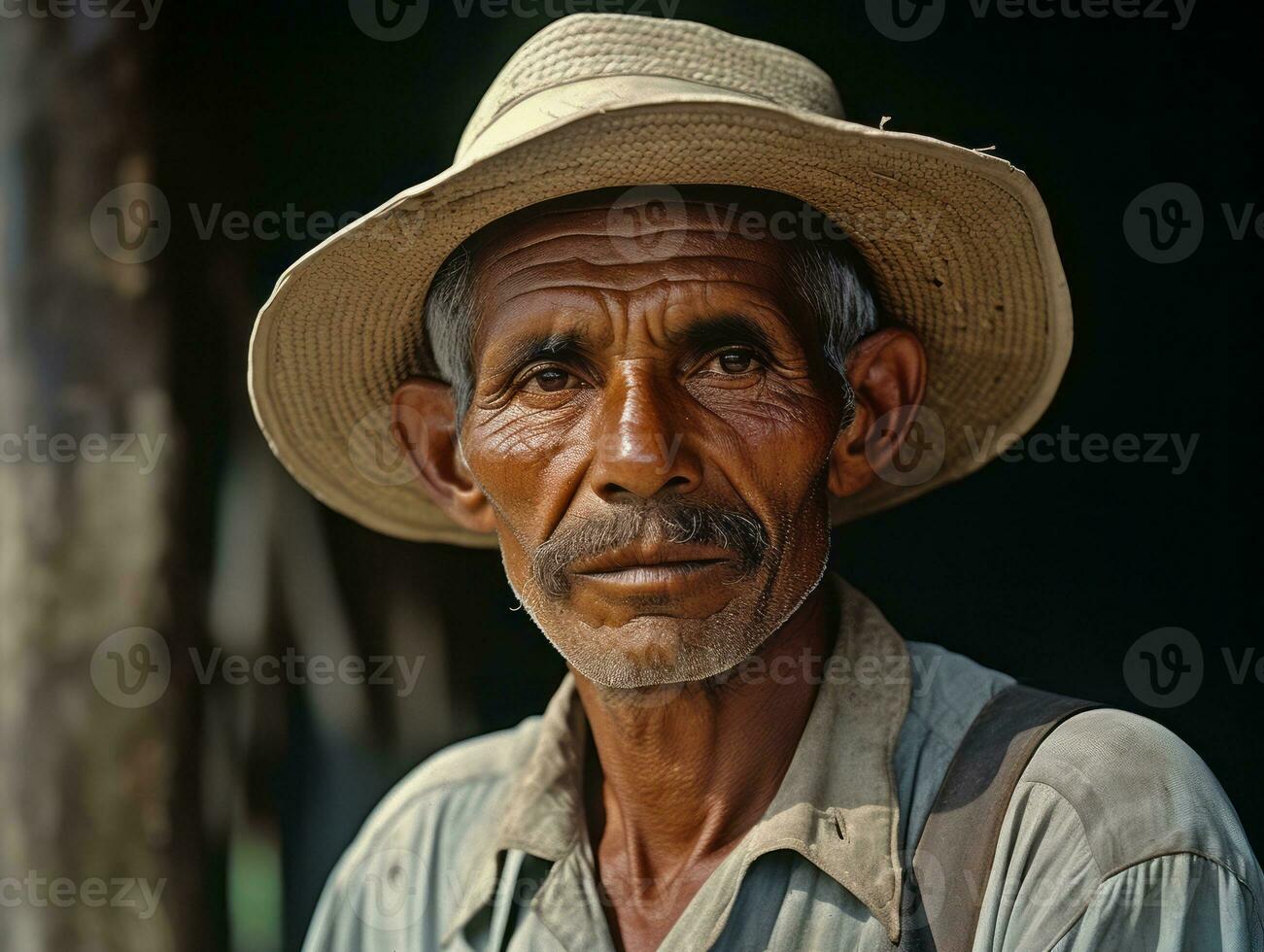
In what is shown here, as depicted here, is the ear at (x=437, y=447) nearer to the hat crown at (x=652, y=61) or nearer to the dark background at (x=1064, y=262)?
the hat crown at (x=652, y=61)

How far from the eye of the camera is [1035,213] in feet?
6.66

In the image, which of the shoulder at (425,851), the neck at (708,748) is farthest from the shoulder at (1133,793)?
the shoulder at (425,851)

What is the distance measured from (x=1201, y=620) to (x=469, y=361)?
6.34 ft

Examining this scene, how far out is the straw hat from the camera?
191cm

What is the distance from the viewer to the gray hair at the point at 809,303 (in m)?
2.14

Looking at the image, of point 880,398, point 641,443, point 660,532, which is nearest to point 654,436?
point 641,443

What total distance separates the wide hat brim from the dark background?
749mm

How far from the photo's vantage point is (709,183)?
2062mm

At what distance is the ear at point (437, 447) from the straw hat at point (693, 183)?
0.08 metres

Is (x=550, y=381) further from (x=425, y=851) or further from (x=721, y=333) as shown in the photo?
(x=425, y=851)

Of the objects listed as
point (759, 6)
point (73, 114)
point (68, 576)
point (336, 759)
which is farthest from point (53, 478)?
point (759, 6)

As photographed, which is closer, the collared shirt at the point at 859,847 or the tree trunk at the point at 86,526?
the collared shirt at the point at 859,847

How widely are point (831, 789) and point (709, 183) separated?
0.91 m

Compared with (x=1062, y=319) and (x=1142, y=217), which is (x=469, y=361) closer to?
(x=1062, y=319)
